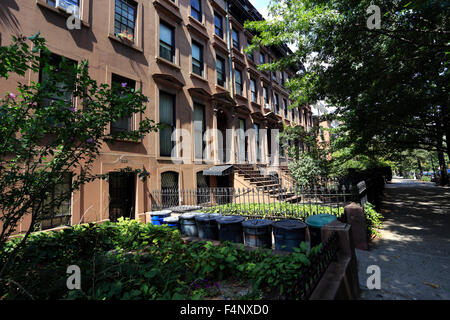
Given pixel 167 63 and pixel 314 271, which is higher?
pixel 167 63

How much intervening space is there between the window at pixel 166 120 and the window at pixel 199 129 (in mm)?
1649

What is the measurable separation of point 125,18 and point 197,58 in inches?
176

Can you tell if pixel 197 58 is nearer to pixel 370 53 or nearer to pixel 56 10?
pixel 56 10

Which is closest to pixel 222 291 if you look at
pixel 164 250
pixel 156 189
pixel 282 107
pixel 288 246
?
pixel 164 250

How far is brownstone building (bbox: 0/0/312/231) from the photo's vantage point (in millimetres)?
7387

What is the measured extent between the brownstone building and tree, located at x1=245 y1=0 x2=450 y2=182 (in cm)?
499

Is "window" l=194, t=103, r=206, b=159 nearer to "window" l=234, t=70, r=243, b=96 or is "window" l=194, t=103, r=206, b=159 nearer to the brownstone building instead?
the brownstone building

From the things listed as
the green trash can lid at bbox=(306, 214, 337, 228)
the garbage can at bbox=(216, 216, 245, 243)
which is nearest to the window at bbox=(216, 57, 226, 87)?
the garbage can at bbox=(216, 216, 245, 243)

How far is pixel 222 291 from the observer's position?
10.3ft

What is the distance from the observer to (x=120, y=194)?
8.66m

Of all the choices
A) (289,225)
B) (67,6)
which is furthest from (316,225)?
(67,6)

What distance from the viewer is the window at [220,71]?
A: 14602 mm

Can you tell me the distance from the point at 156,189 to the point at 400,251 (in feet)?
28.6

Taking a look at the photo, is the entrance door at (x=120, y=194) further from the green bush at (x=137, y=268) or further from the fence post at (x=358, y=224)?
the fence post at (x=358, y=224)
